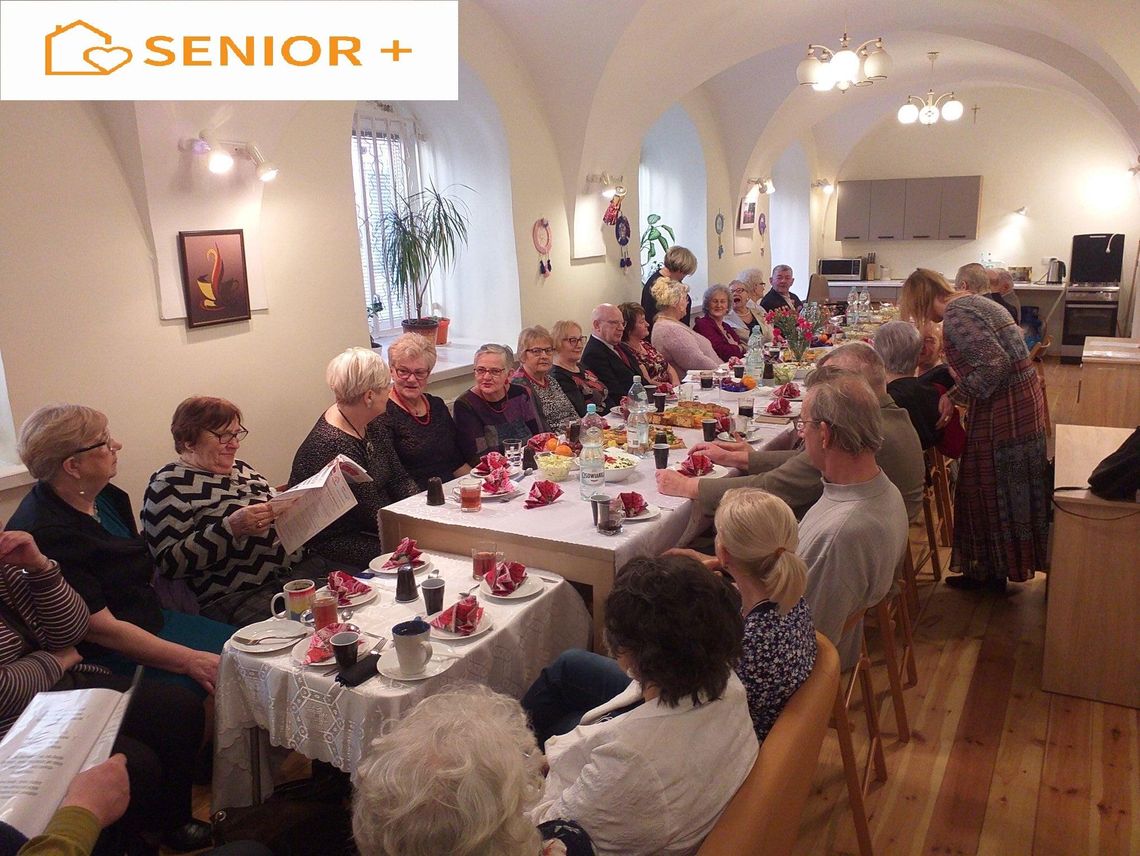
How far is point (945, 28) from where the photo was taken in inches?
300

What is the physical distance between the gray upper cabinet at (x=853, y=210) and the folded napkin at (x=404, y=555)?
40.0 ft

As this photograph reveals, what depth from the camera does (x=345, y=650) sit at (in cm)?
207

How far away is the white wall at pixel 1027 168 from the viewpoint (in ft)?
38.2

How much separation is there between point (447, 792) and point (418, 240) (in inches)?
189

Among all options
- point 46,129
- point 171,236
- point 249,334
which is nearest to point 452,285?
point 249,334

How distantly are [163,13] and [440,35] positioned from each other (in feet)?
2.56

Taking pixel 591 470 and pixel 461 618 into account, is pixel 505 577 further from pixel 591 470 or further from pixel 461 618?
pixel 591 470

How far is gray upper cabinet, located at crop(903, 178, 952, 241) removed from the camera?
1255cm

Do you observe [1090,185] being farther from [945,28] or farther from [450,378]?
[450,378]

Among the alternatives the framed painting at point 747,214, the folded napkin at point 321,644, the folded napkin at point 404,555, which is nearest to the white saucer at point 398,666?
the folded napkin at point 321,644

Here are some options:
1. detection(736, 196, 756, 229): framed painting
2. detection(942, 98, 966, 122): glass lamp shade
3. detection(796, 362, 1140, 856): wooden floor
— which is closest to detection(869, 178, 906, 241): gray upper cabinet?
detection(736, 196, 756, 229): framed painting

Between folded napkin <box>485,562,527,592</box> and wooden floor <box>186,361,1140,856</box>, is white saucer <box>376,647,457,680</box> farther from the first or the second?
wooden floor <box>186,361,1140,856</box>

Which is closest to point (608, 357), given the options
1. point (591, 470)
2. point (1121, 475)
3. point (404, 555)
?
point (591, 470)

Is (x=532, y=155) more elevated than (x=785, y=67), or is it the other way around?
(x=785, y=67)
